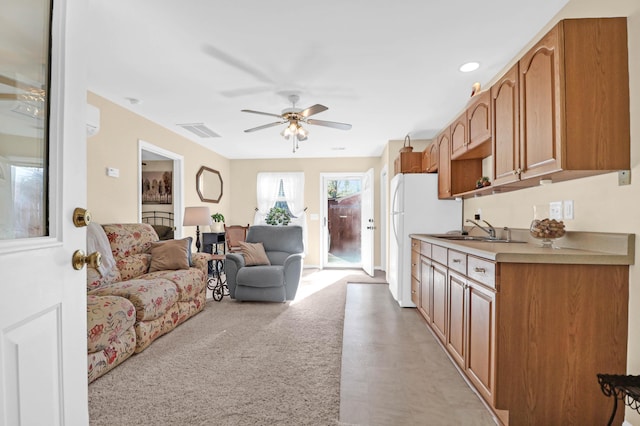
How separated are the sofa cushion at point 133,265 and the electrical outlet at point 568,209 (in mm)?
3589

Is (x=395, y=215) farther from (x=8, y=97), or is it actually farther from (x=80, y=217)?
(x=8, y=97)

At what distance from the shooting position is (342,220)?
6.65m

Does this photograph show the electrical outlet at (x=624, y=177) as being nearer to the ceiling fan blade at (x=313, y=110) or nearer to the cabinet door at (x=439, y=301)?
the cabinet door at (x=439, y=301)

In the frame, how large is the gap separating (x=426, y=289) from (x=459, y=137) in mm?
1501

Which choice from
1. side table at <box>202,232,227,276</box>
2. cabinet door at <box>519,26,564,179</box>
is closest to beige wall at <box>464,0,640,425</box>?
cabinet door at <box>519,26,564,179</box>

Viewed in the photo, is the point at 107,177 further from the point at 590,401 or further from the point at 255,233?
the point at 590,401

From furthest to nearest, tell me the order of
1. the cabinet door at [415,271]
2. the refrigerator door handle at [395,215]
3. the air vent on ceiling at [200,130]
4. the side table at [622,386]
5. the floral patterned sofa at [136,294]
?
the air vent on ceiling at [200,130]
the refrigerator door handle at [395,215]
the cabinet door at [415,271]
the floral patterned sofa at [136,294]
the side table at [622,386]

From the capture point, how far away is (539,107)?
1.73 meters

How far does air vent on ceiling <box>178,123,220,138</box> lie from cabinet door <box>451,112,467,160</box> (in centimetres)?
318

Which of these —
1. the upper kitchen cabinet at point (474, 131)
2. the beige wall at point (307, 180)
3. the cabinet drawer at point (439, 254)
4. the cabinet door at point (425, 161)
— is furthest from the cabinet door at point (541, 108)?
the beige wall at point (307, 180)

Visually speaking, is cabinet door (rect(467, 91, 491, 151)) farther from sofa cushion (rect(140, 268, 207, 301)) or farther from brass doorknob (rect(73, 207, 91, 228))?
sofa cushion (rect(140, 268, 207, 301))

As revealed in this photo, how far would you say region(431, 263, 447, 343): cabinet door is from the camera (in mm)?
2527

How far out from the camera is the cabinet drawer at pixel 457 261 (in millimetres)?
2131

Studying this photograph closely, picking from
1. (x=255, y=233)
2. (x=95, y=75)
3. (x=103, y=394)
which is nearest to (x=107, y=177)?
(x=95, y=75)
